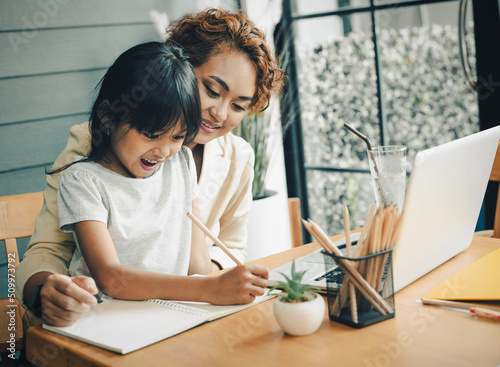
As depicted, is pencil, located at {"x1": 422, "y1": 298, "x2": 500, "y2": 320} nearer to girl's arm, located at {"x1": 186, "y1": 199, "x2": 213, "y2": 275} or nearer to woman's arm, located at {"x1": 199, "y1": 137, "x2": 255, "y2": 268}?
girl's arm, located at {"x1": 186, "y1": 199, "x2": 213, "y2": 275}

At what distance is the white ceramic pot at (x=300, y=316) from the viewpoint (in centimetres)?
83

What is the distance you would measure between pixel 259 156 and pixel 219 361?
203 cm

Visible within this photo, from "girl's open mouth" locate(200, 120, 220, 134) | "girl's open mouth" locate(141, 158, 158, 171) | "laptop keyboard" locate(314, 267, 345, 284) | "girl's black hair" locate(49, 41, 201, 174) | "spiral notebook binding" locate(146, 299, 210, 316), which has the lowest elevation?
"spiral notebook binding" locate(146, 299, 210, 316)

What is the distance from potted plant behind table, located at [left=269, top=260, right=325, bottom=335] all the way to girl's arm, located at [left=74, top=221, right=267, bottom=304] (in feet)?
0.44

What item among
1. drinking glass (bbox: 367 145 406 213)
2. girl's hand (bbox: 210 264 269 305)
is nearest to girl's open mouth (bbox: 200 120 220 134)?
drinking glass (bbox: 367 145 406 213)

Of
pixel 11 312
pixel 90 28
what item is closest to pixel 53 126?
pixel 90 28

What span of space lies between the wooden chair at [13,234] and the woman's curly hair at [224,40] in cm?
63

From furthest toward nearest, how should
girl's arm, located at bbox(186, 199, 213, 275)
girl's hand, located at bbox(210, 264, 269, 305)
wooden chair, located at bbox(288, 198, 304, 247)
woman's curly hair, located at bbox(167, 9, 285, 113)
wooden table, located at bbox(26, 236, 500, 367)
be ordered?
wooden chair, located at bbox(288, 198, 304, 247) → woman's curly hair, located at bbox(167, 9, 285, 113) → girl's arm, located at bbox(186, 199, 213, 275) → girl's hand, located at bbox(210, 264, 269, 305) → wooden table, located at bbox(26, 236, 500, 367)

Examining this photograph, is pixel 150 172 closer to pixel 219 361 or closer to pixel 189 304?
pixel 189 304

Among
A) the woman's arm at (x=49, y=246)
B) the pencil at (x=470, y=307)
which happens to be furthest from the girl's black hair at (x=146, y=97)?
the pencil at (x=470, y=307)

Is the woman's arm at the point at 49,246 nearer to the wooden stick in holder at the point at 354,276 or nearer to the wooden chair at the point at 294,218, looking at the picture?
the wooden stick in holder at the point at 354,276

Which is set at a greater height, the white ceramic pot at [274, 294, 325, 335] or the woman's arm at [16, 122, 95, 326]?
the woman's arm at [16, 122, 95, 326]

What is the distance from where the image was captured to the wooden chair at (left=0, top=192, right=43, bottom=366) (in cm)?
145

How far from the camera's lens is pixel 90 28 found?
249 cm
